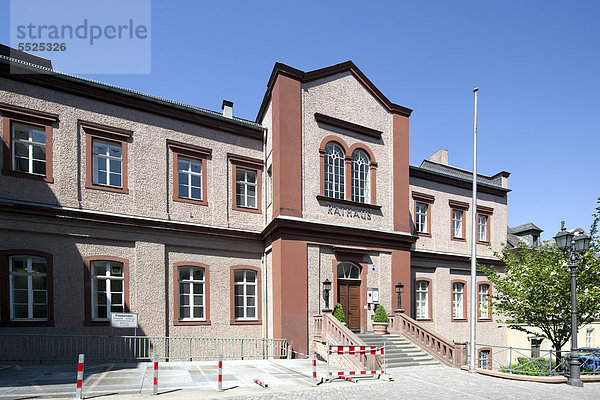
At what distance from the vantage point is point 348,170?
18953mm

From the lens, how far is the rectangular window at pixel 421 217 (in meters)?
22.9

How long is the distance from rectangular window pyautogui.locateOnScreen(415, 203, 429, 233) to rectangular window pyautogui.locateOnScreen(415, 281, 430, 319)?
2.93m

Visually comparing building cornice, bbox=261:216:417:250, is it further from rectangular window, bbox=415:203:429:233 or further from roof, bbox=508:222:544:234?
roof, bbox=508:222:544:234

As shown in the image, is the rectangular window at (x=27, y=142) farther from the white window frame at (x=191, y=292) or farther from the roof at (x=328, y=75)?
the roof at (x=328, y=75)

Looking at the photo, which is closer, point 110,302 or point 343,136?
point 110,302

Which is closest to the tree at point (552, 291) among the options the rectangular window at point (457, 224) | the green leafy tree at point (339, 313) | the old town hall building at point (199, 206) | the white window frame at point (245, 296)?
the old town hall building at point (199, 206)

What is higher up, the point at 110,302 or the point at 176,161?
the point at 176,161

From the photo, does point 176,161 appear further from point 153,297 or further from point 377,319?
point 377,319

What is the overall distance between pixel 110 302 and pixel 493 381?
13.3 meters

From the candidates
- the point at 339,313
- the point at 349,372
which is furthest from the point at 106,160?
the point at 349,372

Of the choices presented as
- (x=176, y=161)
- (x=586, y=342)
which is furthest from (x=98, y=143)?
(x=586, y=342)

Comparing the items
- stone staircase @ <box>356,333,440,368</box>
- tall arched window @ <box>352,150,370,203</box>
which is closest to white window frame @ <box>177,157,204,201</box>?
tall arched window @ <box>352,150,370,203</box>

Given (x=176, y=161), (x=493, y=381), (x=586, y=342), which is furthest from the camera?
(x=586, y=342)

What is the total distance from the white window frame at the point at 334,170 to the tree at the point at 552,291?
8498 millimetres
